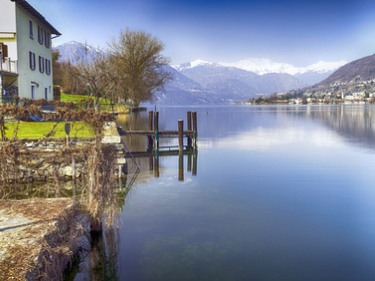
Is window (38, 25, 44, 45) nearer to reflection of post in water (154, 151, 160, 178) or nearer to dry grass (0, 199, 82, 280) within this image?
reflection of post in water (154, 151, 160, 178)

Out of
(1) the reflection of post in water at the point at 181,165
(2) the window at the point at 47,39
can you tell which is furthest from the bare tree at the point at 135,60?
(1) the reflection of post in water at the point at 181,165

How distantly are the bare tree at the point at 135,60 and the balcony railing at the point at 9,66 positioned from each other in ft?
92.5

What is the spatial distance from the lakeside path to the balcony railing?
23953 mm

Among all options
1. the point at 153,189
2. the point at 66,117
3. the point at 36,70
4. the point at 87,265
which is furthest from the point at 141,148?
the point at 87,265

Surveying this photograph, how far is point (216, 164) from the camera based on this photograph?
22.9m

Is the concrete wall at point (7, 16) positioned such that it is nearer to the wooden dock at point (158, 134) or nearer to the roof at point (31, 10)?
the roof at point (31, 10)

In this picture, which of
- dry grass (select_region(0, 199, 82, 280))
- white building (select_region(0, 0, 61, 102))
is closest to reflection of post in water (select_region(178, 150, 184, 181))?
dry grass (select_region(0, 199, 82, 280))

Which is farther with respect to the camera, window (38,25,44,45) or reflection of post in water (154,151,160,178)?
window (38,25,44,45)

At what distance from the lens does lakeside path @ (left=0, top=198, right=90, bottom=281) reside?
18.9 ft

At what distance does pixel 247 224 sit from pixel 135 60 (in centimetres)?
5401

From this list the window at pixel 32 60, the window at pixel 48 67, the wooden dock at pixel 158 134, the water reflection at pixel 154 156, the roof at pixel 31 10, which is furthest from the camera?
the window at pixel 48 67

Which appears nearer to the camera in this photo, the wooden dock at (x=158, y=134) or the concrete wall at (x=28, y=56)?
the wooden dock at (x=158, y=134)

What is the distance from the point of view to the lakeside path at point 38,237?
577 centimetres

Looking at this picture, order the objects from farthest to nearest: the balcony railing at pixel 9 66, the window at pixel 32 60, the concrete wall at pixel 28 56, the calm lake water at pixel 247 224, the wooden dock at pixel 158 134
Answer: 1. the window at pixel 32 60
2. the concrete wall at pixel 28 56
3. the balcony railing at pixel 9 66
4. the wooden dock at pixel 158 134
5. the calm lake water at pixel 247 224
